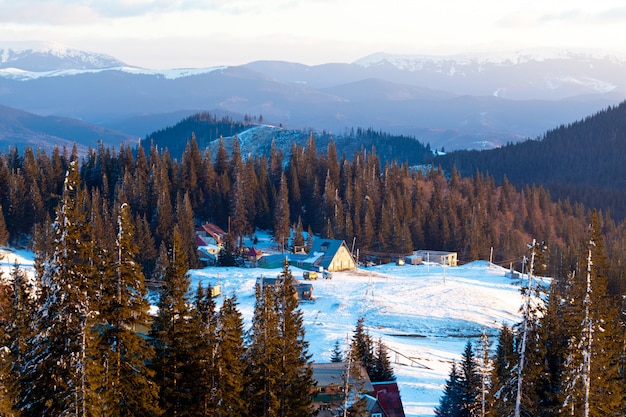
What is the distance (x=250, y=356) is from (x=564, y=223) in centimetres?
10973

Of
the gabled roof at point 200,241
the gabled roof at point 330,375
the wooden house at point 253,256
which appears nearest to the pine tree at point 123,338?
the gabled roof at point 330,375

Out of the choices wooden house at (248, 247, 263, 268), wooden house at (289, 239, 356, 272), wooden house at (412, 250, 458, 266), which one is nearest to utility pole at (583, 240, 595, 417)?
wooden house at (289, 239, 356, 272)

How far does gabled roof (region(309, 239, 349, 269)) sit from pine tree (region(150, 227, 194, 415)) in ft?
189

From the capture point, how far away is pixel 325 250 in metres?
86.1

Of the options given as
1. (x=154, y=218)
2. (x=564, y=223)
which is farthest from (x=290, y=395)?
(x=564, y=223)

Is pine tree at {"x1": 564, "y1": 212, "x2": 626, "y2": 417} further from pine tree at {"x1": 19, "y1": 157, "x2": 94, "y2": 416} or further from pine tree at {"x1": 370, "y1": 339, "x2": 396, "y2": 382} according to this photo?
pine tree at {"x1": 370, "y1": 339, "x2": 396, "y2": 382}

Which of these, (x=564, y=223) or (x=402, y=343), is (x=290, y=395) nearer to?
(x=402, y=343)

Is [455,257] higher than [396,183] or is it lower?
lower

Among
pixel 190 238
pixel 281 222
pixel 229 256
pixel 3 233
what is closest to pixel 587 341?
pixel 229 256

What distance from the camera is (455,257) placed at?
9662 cm

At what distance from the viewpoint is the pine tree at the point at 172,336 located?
22.7 meters

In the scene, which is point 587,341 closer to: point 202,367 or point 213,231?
point 202,367

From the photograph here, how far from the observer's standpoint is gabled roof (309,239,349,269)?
3184 inches

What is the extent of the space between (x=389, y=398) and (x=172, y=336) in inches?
652
